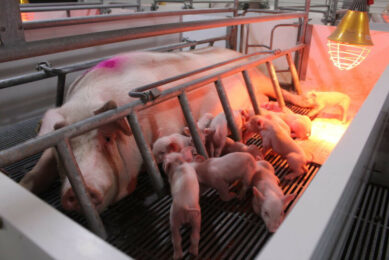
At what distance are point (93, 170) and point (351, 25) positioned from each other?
5.73 ft

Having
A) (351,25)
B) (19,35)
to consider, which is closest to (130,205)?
(19,35)

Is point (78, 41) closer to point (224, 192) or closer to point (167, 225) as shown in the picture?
point (167, 225)

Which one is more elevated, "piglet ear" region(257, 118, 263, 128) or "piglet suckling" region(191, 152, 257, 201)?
"piglet ear" region(257, 118, 263, 128)

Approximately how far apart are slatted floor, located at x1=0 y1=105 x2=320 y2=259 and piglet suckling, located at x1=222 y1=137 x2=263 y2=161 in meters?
0.24

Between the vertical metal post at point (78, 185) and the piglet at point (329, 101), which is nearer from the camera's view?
the vertical metal post at point (78, 185)

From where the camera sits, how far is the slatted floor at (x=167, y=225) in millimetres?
1564

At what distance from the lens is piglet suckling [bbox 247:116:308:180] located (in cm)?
216

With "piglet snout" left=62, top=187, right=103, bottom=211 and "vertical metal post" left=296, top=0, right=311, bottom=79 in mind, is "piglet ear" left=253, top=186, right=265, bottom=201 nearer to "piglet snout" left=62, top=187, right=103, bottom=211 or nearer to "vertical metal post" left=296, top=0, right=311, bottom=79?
"piglet snout" left=62, top=187, right=103, bottom=211

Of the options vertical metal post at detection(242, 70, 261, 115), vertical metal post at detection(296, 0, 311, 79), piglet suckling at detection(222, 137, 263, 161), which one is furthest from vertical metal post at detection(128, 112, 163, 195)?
vertical metal post at detection(296, 0, 311, 79)

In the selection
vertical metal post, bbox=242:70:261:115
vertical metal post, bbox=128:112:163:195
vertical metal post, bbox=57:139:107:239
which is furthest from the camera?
vertical metal post, bbox=242:70:261:115

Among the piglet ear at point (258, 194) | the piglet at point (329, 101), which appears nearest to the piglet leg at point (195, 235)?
the piglet ear at point (258, 194)

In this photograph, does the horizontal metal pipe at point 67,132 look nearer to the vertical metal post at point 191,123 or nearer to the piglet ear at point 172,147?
the vertical metal post at point 191,123

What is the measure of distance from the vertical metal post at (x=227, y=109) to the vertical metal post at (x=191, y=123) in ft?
1.26

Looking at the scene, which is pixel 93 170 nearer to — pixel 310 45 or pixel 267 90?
pixel 267 90
